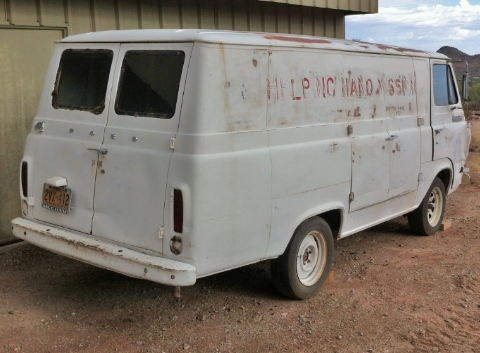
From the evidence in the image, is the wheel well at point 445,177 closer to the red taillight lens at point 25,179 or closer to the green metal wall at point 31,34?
the green metal wall at point 31,34

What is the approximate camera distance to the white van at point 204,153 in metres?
4.16

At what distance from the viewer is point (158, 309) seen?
500 cm

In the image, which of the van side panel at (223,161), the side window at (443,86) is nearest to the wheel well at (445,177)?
the side window at (443,86)

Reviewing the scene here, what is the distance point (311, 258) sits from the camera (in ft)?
17.6

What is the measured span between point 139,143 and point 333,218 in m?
2.05

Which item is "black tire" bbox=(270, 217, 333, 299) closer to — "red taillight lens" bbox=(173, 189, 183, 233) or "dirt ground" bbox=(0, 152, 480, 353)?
"dirt ground" bbox=(0, 152, 480, 353)

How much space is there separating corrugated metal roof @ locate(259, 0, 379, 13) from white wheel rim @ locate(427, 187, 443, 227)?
3856 millimetres

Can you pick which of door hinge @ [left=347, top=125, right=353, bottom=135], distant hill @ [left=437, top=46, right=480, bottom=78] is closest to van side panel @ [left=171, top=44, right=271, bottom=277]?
door hinge @ [left=347, top=125, right=353, bottom=135]

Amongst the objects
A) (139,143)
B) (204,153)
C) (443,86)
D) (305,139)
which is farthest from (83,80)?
(443,86)

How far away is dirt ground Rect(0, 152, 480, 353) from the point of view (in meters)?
4.46

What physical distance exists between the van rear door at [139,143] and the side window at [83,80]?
0.19 metres

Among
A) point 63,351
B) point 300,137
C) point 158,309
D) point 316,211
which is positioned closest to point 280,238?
point 316,211

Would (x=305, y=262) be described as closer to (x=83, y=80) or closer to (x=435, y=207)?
(x=83, y=80)

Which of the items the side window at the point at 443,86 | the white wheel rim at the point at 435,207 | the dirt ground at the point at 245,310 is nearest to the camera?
the dirt ground at the point at 245,310
